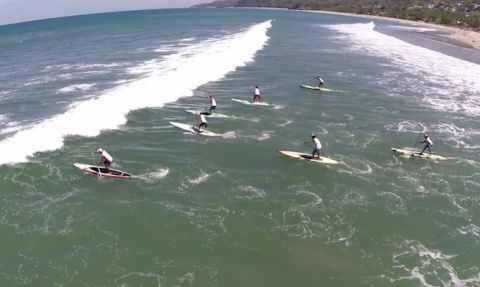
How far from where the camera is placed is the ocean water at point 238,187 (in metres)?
22.7

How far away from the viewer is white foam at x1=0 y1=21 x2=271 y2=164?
36688 millimetres

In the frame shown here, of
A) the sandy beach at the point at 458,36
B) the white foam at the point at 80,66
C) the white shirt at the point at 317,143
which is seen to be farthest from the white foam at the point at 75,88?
the sandy beach at the point at 458,36

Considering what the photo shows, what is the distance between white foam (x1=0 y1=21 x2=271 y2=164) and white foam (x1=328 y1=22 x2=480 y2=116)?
76.6 ft

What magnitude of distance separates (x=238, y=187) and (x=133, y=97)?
23504 mm

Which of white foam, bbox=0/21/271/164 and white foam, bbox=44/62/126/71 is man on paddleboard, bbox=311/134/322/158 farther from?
white foam, bbox=44/62/126/71

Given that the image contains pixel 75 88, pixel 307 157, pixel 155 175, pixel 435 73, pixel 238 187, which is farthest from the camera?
pixel 435 73

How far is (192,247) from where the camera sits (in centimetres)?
2391

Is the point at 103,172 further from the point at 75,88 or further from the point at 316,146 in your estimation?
the point at 75,88

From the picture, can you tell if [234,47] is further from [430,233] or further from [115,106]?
[430,233]

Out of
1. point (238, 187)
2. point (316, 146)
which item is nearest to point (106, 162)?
point (238, 187)

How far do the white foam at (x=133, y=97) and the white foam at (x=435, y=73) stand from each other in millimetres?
23341

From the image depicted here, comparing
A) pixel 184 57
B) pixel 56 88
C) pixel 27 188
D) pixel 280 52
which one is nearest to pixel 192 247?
pixel 27 188

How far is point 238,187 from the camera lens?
29.8 meters

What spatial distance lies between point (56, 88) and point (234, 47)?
39003 millimetres
